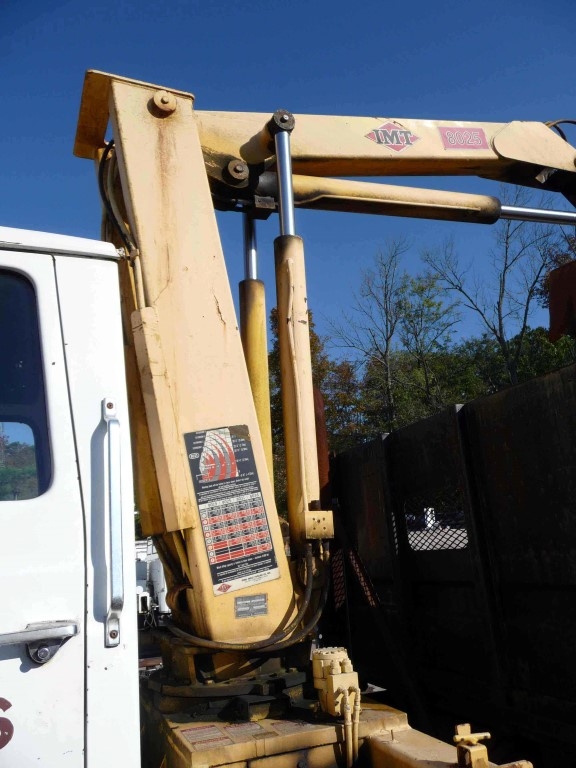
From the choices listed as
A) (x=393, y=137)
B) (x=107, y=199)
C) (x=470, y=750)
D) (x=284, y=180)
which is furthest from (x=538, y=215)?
(x=470, y=750)

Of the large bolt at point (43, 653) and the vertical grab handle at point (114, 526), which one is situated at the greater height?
the vertical grab handle at point (114, 526)

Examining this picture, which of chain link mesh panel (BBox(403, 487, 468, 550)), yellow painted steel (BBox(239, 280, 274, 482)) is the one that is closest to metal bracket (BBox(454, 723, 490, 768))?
chain link mesh panel (BBox(403, 487, 468, 550))

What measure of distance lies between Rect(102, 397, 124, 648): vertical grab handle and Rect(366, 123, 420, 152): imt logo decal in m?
2.43

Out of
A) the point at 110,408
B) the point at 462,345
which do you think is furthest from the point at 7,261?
the point at 462,345

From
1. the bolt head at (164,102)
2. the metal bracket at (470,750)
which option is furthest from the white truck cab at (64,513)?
the bolt head at (164,102)

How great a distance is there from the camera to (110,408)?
72.4 inches

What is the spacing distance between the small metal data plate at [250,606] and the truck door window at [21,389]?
2.91ft

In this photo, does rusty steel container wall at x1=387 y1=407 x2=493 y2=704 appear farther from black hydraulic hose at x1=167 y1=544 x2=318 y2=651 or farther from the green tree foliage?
the green tree foliage

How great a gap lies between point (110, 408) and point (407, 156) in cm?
252

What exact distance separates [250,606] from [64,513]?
89 centimetres

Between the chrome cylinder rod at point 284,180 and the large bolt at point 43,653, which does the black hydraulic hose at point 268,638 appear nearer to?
the large bolt at point 43,653

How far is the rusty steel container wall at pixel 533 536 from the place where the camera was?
7.82 feet

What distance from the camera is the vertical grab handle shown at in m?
1.68

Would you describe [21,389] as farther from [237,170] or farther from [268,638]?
[237,170]
